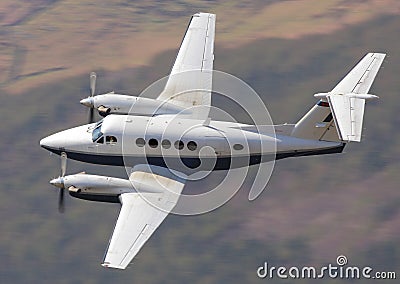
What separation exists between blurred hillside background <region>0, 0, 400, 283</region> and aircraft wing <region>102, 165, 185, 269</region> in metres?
41.9

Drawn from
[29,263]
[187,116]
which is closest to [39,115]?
[29,263]

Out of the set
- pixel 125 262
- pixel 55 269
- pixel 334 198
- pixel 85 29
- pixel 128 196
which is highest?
pixel 85 29

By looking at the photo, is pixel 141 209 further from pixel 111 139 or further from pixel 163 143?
pixel 111 139

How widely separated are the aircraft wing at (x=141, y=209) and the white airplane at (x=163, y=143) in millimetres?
50

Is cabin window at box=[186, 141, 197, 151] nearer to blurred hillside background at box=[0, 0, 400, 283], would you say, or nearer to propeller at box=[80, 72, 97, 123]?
propeller at box=[80, 72, 97, 123]

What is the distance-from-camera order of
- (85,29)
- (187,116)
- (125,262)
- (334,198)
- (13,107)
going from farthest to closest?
1. (85,29)
2. (13,107)
3. (334,198)
4. (187,116)
5. (125,262)

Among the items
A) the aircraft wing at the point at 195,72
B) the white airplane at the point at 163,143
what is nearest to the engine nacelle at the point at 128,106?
the white airplane at the point at 163,143

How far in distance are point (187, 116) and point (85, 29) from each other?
287 feet

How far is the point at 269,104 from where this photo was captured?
356ft

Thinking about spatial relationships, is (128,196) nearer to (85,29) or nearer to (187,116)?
(187,116)

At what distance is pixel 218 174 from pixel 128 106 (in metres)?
42.7

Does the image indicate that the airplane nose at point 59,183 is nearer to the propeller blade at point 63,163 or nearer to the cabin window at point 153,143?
the propeller blade at point 63,163

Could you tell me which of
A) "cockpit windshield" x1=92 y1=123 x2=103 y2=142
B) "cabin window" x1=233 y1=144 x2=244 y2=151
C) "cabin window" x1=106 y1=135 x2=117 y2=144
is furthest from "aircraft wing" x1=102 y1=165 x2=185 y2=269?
"cabin window" x1=233 y1=144 x2=244 y2=151

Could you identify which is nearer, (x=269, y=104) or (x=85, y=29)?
(x=269, y=104)
